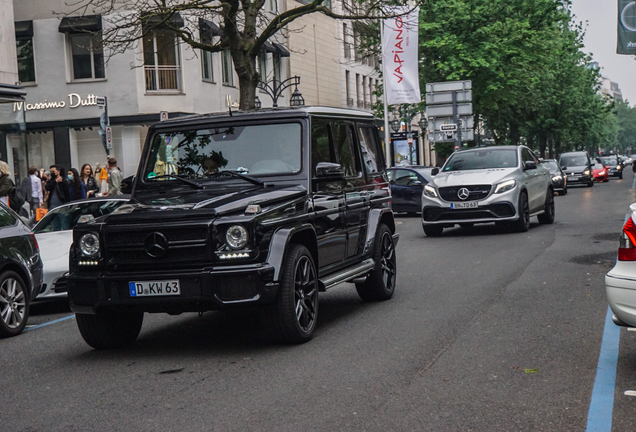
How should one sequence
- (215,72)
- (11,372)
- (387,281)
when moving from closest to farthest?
(11,372), (387,281), (215,72)

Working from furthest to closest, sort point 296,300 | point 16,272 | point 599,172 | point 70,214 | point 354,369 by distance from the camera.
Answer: point 599,172, point 70,214, point 16,272, point 296,300, point 354,369

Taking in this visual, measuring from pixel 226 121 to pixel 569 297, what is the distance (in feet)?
13.0

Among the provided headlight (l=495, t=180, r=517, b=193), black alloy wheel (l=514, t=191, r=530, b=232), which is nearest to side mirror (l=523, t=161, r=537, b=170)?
black alloy wheel (l=514, t=191, r=530, b=232)

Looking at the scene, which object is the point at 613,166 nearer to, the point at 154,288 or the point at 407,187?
the point at 407,187

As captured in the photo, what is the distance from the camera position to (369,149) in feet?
33.2

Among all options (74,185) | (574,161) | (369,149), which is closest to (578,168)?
(574,161)

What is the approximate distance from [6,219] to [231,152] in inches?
114

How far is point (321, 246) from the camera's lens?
810 centimetres

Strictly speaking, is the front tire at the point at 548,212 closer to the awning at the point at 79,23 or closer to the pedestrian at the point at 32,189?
the pedestrian at the point at 32,189

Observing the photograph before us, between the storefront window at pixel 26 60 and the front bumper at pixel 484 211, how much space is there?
2178cm

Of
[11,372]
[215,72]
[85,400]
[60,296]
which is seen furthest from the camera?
[215,72]

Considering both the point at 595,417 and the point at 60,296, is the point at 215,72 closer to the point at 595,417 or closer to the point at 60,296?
the point at 60,296

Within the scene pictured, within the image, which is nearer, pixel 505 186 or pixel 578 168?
pixel 505 186

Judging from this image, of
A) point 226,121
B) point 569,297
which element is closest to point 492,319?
point 569,297
